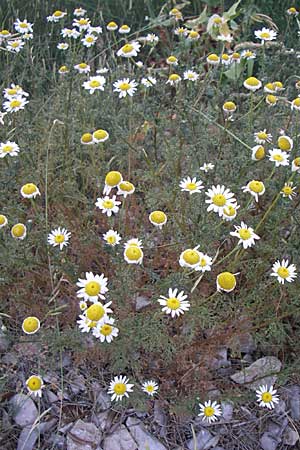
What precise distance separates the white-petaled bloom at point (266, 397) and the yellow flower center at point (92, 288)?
0.72 metres

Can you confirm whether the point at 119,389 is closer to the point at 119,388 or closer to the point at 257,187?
the point at 119,388

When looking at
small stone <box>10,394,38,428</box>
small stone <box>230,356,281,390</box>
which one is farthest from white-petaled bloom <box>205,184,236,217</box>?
small stone <box>10,394,38,428</box>

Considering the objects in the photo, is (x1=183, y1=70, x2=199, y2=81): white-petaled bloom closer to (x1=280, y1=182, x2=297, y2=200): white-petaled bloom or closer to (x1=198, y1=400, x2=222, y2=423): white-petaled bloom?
(x1=280, y1=182, x2=297, y2=200): white-petaled bloom

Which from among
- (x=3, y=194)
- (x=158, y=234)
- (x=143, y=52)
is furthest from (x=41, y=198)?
(x=143, y=52)

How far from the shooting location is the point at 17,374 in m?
2.38

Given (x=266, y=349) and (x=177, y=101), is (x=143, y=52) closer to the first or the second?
(x=177, y=101)

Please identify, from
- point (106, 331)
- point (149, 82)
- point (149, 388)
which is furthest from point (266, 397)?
point (149, 82)

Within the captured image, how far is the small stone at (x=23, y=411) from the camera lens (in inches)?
88.4

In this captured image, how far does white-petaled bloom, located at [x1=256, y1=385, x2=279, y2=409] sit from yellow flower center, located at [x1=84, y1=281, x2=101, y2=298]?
0.72 meters

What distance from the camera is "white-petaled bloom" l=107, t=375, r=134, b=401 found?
2154 millimetres

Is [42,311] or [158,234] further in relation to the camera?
[158,234]

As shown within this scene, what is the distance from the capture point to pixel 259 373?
93.7 inches

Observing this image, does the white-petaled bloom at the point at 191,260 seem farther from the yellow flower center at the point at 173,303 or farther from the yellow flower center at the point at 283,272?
the yellow flower center at the point at 283,272

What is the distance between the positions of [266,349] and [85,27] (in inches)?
75.3
